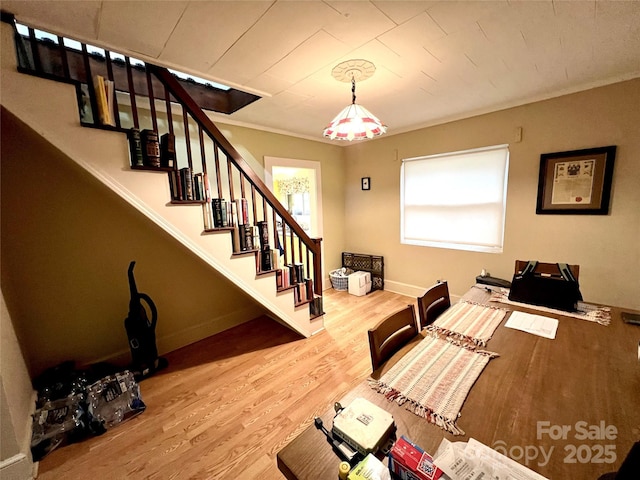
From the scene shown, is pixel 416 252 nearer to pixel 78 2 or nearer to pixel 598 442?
pixel 598 442

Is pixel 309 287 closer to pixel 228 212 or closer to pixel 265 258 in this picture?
pixel 265 258

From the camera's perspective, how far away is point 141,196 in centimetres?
156

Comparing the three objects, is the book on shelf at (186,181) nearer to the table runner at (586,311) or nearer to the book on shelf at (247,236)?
the book on shelf at (247,236)

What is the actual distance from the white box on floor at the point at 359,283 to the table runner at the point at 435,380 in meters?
2.43

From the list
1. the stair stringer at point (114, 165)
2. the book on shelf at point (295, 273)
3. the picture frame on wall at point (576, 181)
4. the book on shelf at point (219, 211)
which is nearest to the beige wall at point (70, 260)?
the stair stringer at point (114, 165)

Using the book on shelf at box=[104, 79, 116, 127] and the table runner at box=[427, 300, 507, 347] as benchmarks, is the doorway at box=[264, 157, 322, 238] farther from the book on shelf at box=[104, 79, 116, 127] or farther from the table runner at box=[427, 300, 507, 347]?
the table runner at box=[427, 300, 507, 347]

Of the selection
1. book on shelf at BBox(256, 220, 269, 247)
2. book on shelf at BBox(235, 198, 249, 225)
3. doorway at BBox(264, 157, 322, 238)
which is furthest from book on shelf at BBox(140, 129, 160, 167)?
doorway at BBox(264, 157, 322, 238)

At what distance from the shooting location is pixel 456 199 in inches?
118

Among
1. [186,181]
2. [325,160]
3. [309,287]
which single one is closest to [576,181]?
[309,287]

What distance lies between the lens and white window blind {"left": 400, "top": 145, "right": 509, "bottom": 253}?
272 cm

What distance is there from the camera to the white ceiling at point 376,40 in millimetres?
1229

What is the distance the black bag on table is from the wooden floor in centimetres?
124

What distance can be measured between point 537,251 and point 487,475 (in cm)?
266

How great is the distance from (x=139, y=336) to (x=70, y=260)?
2.59ft
